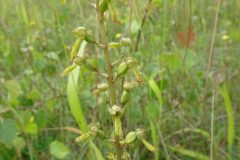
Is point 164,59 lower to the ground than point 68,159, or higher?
higher

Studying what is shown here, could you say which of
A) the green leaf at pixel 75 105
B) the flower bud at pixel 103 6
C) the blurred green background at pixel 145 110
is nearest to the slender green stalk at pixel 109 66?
the flower bud at pixel 103 6

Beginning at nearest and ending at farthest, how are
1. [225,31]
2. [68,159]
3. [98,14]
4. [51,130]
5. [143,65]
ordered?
1. [98,14]
2. [68,159]
3. [51,130]
4. [143,65]
5. [225,31]

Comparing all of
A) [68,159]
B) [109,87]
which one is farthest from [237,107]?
[109,87]

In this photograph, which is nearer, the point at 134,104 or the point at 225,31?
the point at 134,104

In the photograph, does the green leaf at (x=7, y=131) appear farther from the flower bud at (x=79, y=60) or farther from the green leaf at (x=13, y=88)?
the flower bud at (x=79, y=60)

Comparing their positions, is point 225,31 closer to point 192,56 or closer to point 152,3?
point 192,56

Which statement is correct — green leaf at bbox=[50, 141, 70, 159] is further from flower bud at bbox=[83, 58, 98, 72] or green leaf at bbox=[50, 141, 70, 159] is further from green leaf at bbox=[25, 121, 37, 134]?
flower bud at bbox=[83, 58, 98, 72]

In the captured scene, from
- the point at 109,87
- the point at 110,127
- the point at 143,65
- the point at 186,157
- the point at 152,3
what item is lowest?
the point at 186,157

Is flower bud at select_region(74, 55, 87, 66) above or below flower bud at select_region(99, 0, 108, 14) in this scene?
below

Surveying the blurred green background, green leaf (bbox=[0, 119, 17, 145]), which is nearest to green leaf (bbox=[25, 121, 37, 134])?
the blurred green background
